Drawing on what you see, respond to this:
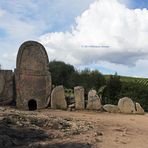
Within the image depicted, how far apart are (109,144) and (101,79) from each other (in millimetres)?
19943

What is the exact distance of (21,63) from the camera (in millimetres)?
23156

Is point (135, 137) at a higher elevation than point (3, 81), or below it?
below

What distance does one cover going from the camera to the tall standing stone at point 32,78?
2281 cm

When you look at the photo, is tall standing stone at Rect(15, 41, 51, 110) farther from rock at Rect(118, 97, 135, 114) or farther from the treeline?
the treeline

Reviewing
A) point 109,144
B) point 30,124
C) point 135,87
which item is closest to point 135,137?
point 109,144

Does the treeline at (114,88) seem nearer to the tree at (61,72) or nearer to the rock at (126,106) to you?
the tree at (61,72)

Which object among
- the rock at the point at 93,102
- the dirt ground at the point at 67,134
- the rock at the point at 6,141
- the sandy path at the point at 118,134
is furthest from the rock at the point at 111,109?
the rock at the point at 6,141

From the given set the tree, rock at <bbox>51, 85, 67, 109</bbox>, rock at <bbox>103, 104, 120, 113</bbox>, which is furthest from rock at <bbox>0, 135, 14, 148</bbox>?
the tree

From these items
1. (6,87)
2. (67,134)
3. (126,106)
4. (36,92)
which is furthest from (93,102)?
(67,134)

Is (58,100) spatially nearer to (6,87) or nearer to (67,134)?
(6,87)

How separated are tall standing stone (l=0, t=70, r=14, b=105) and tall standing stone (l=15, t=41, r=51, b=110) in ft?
1.22

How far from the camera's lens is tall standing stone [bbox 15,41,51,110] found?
22812 mm

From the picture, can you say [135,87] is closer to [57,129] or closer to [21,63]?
[21,63]

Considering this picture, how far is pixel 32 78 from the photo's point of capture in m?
22.9
